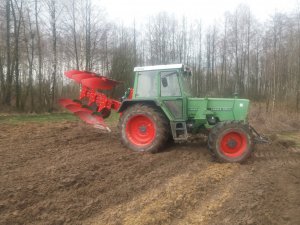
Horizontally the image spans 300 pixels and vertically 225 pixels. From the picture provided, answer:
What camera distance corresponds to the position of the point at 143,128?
7840 millimetres

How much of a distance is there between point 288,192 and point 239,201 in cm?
107

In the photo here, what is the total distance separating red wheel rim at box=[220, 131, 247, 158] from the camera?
705cm

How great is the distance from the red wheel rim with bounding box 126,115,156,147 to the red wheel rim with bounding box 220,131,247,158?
167 cm

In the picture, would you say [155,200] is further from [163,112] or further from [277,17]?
[277,17]

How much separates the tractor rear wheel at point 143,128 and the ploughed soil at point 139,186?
311 mm

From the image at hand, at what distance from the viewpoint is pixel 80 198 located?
4566 mm

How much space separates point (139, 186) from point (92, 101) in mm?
3968

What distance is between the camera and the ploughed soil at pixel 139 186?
13.5 feet

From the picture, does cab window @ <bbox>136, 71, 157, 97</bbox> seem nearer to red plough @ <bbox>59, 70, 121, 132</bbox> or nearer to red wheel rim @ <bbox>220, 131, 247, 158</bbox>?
red plough @ <bbox>59, 70, 121, 132</bbox>

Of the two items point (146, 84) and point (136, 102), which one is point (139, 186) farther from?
point (146, 84)

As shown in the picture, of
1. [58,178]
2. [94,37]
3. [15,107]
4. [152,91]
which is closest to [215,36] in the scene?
[94,37]

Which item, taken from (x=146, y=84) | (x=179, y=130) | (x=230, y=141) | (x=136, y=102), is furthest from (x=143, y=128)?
(x=230, y=141)

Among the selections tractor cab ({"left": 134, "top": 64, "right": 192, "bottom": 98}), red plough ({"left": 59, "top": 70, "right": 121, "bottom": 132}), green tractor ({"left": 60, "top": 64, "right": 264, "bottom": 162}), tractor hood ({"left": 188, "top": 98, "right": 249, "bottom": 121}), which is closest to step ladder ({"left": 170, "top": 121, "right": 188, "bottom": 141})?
green tractor ({"left": 60, "top": 64, "right": 264, "bottom": 162})

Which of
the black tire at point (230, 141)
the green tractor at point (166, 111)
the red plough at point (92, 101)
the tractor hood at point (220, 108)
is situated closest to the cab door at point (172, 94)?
the green tractor at point (166, 111)
